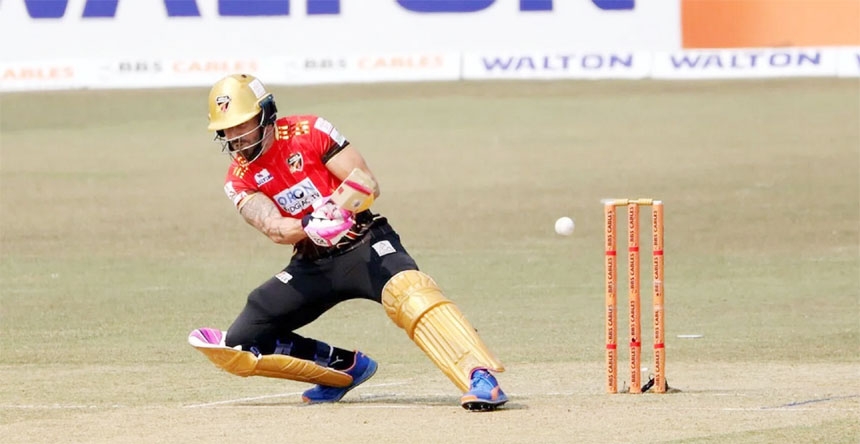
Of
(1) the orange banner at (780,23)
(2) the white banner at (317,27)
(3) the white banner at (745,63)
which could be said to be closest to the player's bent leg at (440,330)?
(3) the white banner at (745,63)

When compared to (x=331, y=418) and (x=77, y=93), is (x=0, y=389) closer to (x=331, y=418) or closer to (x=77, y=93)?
(x=331, y=418)

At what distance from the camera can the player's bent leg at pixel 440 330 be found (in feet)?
26.1

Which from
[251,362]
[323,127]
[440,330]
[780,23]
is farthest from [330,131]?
[780,23]

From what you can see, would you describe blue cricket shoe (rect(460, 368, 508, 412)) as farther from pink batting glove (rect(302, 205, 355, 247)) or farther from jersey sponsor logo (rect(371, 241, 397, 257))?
→ pink batting glove (rect(302, 205, 355, 247))

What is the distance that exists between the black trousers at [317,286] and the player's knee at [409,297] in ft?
0.23

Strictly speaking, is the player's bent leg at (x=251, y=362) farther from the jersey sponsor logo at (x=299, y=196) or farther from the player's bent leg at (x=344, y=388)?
the jersey sponsor logo at (x=299, y=196)

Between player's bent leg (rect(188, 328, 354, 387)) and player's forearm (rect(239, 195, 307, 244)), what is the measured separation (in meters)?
0.64

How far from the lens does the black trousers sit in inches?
328

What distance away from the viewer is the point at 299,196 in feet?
27.3

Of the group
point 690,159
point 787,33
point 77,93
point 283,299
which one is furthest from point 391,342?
point 787,33

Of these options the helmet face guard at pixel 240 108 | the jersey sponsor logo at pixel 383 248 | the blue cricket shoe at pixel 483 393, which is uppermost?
the helmet face guard at pixel 240 108

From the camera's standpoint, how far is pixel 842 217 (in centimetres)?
1905

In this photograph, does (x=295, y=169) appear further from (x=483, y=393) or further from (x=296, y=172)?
(x=483, y=393)

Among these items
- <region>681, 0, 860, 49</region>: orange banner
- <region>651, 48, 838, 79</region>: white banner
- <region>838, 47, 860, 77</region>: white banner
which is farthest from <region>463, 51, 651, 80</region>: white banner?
<region>838, 47, 860, 77</region>: white banner
